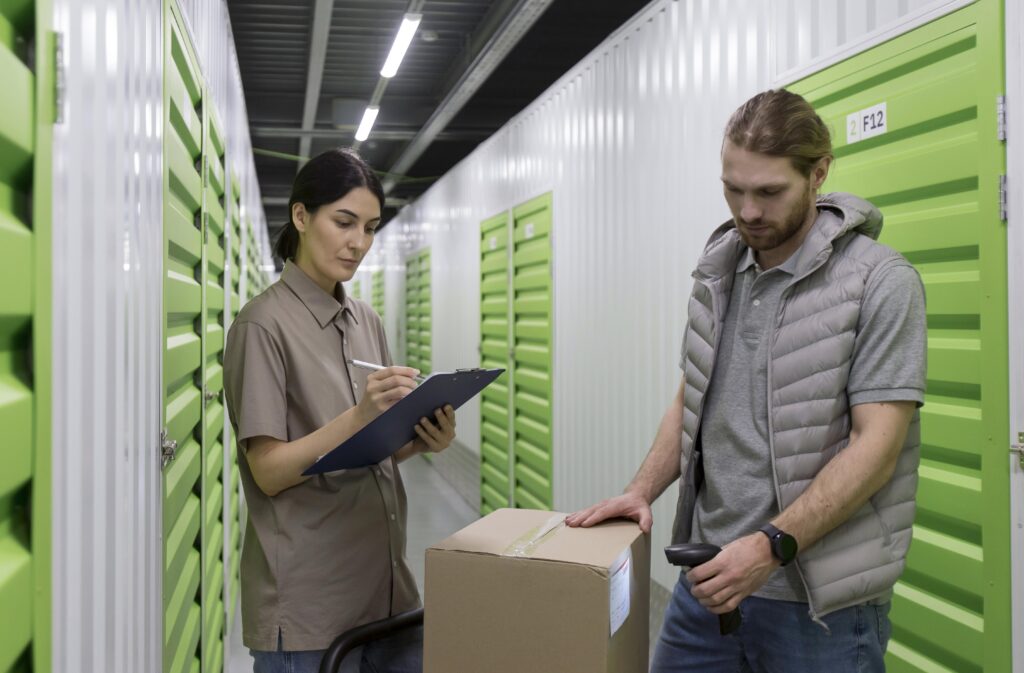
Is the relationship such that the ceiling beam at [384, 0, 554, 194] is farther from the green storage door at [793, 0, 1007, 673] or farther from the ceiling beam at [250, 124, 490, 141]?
the green storage door at [793, 0, 1007, 673]

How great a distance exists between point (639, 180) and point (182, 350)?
274 centimetres

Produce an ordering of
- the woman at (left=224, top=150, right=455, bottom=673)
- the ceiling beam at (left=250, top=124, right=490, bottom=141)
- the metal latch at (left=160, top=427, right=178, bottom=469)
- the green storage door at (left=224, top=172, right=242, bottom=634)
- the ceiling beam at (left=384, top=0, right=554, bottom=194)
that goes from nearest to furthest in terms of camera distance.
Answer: the woman at (left=224, top=150, right=455, bottom=673) < the metal latch at (left=160, top=427, right=178, bottom=469) < the green storage door at (left=224, top=172, right=242, bottom=634) < the ceiling beam at (left=384, top=0, right=554, bottom=194) < the ceiling beam at (left=250, top=124, right=490, bottom=141)

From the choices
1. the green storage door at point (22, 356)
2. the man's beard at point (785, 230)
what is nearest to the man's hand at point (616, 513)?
the man's beard at point (785, 230)

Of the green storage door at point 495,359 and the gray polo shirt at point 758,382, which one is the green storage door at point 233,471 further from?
the gray polo shirt at point 758,382

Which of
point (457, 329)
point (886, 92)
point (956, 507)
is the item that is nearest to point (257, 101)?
point (457, 329)

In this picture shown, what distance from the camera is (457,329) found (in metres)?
9.18

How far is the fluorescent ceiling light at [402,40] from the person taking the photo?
5621mm

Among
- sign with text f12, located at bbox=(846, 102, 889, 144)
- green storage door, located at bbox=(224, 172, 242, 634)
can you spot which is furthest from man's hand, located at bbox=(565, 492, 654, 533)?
green storage door, located at bbox=(224, 172, 242, 634)

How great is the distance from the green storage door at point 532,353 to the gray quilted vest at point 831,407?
13.5 ft

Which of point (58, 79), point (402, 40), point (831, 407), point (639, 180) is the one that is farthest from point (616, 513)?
point (402, 40)

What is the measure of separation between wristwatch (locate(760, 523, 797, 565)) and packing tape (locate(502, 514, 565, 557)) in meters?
0.45

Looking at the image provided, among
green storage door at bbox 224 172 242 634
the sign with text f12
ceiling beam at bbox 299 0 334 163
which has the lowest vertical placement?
green storage door at bbox 224 172 242 634

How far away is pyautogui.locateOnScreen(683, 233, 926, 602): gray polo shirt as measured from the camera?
67.2 inches

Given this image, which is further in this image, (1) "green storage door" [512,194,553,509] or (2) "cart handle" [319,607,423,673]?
(1) "green storage door" [512,194,553,509]
